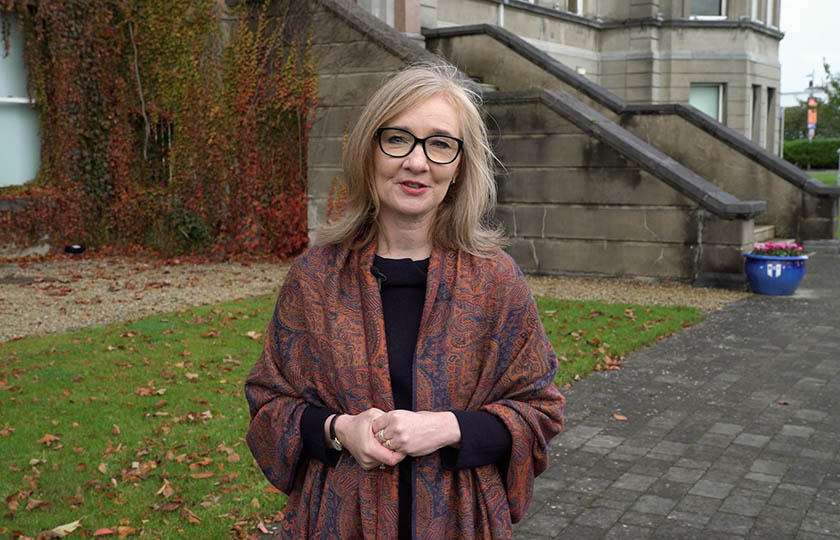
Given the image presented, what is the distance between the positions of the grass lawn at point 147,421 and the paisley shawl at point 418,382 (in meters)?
2.30

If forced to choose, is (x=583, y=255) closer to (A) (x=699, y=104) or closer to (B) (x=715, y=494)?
(B) (x=715, y=494)

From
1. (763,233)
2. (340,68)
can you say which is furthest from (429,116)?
(763,233)

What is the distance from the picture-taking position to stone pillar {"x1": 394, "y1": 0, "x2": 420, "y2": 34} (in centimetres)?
1545

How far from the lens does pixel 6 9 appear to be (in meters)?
13.6

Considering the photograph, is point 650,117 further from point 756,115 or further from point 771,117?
point 771,117

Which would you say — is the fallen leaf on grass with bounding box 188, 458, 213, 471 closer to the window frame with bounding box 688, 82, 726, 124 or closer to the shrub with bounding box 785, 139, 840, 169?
the window frame with bounding box 688, 82, 726, 124

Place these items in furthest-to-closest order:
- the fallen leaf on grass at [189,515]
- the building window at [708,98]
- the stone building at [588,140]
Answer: the building window at [708,98], the stone building at [588,140], the fallen leaf on grass at [189,515]

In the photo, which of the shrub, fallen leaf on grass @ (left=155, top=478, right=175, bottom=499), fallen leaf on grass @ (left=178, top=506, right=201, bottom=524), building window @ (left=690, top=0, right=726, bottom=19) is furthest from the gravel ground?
the shrub

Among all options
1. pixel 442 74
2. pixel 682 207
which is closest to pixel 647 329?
pixel 682 207

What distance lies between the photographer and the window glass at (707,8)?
24.8 meters

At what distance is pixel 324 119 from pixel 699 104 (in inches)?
566

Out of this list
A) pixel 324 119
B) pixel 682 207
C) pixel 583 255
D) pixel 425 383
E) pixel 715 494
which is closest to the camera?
pixel 425 383

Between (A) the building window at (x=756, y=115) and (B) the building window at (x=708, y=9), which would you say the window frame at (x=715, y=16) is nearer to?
(B) the building window at (x=708, y=9)

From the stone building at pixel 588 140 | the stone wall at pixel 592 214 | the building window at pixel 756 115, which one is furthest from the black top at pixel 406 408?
the building window at pixel 756 115
